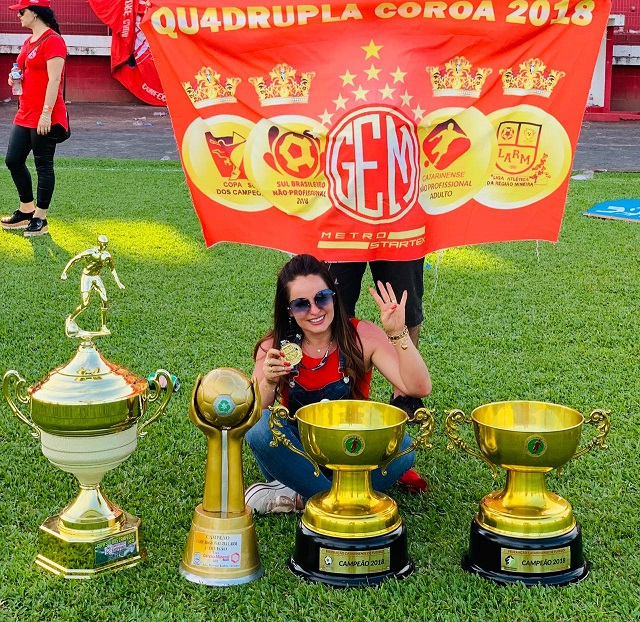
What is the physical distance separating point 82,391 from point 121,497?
667 millimetres

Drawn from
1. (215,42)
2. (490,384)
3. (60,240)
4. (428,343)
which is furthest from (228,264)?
(215,42)

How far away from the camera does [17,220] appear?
7.47m

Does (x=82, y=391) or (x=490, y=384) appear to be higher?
(x=82, y=391)

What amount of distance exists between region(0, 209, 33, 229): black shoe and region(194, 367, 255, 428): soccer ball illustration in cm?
514

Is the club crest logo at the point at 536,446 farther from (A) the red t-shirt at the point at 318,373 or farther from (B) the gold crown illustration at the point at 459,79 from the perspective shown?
(B) the gold crown illustration at the point at 459,79

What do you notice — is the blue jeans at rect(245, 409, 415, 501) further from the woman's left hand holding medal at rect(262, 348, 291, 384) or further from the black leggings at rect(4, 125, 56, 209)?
the black leggings at rect(4, 125, 56, 209)

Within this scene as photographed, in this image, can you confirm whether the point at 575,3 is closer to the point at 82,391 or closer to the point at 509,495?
the point at 509,495

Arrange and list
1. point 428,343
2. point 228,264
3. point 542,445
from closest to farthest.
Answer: point 542,445
point 428,343
point 228,264

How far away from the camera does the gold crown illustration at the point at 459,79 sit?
3.30 m

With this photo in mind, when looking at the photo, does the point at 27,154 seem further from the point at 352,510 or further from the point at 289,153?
the point at 352,510

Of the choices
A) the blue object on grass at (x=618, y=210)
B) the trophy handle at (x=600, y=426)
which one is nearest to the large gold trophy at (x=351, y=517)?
the trophy handle at (x=600, y=426)

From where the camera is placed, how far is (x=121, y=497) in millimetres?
3236

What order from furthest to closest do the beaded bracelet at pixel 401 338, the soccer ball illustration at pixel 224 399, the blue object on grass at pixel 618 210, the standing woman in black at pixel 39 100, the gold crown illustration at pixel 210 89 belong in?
the blue object on grass at pixel 618 210
the standing woman in black at pixel 39 100
the gold crown illustration at pixel 210 89
the beaded bracelet at pixel 401 338
the soccer ball illustration at pixel 224 399

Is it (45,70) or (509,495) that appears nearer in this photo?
(509,495)
